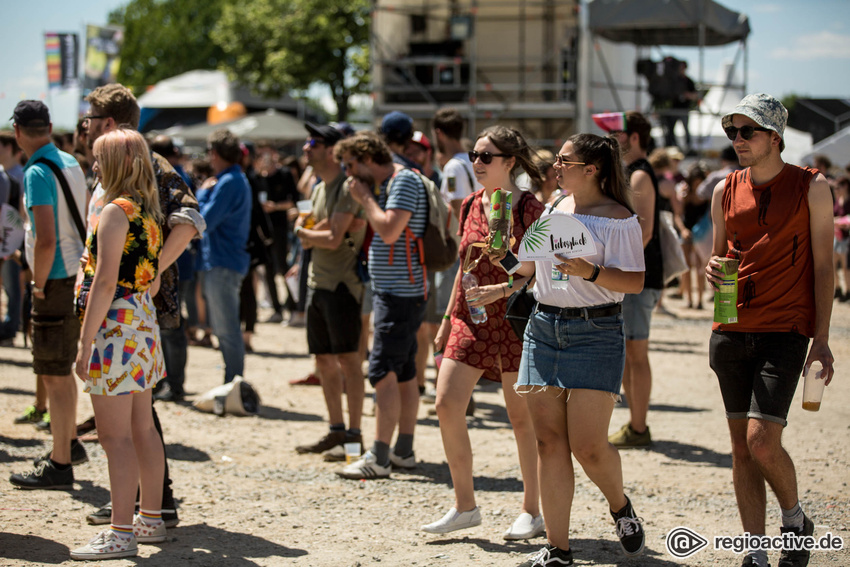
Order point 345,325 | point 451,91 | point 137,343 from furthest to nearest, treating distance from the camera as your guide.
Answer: point 451,91
point 345,325
point 137,343

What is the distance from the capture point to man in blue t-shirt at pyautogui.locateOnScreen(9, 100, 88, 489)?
4859 millimetres

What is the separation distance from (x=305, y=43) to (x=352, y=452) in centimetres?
3154

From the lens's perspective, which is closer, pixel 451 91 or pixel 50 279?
pixel 50 279

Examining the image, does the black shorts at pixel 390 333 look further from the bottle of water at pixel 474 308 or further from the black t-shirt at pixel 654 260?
the black t-shirt at pixel 654 260

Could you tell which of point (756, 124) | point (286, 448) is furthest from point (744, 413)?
point (286, 448)

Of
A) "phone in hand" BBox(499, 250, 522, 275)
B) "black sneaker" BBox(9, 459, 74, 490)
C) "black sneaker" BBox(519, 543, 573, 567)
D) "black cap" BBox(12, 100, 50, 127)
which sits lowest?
"black sneaker" BBox(9, 459, 74, 490)

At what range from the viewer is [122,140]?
386cm

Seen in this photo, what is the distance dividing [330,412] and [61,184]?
7.38ft

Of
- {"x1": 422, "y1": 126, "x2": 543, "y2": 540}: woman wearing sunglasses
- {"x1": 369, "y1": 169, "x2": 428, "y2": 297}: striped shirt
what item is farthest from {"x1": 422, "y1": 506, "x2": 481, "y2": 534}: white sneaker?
{"x1": 369, "y1": 169, "x2": 428, "y2": 297}: striped shirt

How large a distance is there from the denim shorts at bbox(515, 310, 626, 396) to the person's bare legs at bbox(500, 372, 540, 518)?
60cm

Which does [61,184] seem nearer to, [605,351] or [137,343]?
[137,343]

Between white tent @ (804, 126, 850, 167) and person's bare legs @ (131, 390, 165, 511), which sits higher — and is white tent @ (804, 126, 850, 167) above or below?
above

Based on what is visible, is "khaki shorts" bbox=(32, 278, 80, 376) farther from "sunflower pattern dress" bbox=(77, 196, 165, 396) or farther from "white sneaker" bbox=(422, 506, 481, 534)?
"white sneaker" bbox=(422, 506, 481, 534)

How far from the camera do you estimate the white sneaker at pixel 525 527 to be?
166 inches
